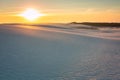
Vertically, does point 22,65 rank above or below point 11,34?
below

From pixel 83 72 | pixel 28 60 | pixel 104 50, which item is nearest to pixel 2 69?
pixel 28 60

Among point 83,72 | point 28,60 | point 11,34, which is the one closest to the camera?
point 83,72

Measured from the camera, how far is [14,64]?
25.7 ft

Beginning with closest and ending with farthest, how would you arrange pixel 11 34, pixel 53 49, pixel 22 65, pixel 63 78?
pixel 63 78
pixel 22 65
pixel 53 49
pixel 11 34

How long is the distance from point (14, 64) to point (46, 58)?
141 centimetres

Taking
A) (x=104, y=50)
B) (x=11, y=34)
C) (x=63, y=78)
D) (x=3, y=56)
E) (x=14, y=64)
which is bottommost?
(x=63, y=78)

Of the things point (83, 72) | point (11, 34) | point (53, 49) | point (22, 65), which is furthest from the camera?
point (11, 34)

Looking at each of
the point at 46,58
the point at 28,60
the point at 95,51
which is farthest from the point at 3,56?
the point at 95,51

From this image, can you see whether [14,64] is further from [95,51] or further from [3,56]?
[95,51]

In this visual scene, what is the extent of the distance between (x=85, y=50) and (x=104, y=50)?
889mm

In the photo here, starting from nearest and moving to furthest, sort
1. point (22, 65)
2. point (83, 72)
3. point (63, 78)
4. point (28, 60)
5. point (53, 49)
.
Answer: point (63, 78)
point (83, 72)
point (22, 65)
point (28, 60)
point (53, 49)

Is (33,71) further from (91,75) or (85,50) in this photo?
(85,50)

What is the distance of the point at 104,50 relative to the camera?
422 inches

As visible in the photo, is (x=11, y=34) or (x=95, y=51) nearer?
(x=95, y=51)
